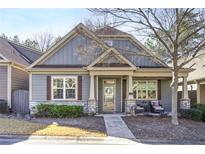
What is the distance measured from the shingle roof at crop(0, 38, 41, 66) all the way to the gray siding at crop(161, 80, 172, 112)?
28.6 feet

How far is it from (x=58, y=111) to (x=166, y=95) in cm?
638

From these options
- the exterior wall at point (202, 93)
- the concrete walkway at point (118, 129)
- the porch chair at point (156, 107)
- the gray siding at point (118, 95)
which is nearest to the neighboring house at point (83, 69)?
the gray siding at point (118, 95)

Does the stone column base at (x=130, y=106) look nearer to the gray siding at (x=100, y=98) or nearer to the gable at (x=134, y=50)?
the gray siding at (x=100, y=98)

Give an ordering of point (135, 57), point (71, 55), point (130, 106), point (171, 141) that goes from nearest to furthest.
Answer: point (171, 141), point (130, 106), point (71, 55), point (135, 57)

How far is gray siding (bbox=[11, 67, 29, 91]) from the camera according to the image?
20.2m

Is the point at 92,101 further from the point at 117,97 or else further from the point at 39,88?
the point at 39,88

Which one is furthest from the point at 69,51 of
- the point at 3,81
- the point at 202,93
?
the point at 202,93

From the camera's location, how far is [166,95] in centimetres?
1991

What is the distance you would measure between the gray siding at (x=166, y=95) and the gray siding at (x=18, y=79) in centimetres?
859

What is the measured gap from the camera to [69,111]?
17.6m
